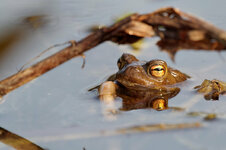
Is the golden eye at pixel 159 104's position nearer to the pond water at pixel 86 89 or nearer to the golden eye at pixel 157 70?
the pond water at pixel 86 89

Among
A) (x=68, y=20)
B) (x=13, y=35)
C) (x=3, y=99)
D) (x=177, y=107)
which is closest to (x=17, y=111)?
(x=3, y=99)

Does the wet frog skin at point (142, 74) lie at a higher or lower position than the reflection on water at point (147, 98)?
higher

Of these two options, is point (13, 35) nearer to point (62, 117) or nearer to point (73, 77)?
point (73, 77)

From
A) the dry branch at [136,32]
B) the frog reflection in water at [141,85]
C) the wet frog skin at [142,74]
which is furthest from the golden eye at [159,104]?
the dry branch at [136,32]

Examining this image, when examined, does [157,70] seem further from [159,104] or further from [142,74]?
[159,104]

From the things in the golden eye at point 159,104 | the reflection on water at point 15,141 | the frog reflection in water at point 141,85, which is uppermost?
the frog reflection in water at point 141,85

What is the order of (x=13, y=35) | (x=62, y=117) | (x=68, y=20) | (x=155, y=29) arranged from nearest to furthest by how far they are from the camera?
(x=62, y=117) → (x=155, y=29) → (x=13, y=35) → (x=68, y=20)

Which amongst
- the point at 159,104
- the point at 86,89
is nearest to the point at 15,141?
the point at 86,89
